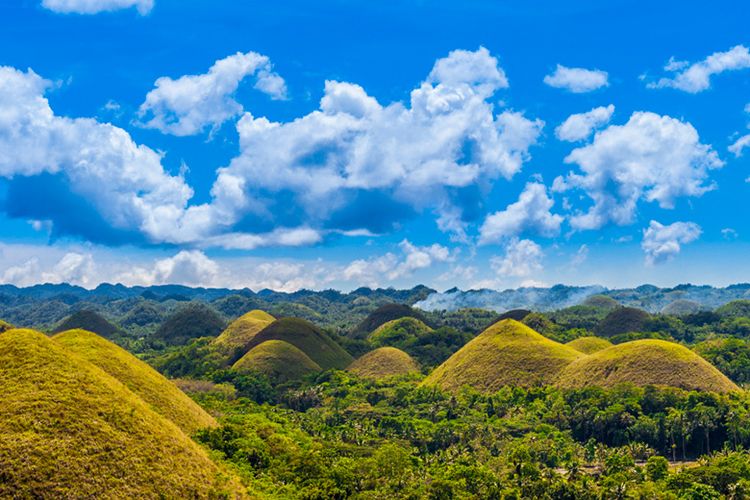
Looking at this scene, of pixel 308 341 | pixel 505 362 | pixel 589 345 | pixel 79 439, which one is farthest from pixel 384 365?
pixel 79 439

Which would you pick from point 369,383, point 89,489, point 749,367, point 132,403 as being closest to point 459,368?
point 369,383

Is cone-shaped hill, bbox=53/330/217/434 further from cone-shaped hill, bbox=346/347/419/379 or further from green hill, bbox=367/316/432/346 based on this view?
green hill, bbox=367/316/432/346

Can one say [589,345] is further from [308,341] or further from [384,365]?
[308,341]

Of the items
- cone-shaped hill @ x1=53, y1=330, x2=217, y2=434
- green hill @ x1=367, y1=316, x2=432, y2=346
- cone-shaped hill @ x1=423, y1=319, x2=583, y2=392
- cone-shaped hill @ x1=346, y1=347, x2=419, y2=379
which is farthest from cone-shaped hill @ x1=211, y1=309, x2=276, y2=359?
cone-shaped hill @ x1=53, y1=330, x2=217, y2=434

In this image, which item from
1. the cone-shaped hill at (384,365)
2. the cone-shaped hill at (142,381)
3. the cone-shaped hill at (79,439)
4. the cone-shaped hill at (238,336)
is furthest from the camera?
the cone-shaped hill at (238,336)

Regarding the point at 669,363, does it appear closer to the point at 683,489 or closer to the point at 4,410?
the point at 683,489

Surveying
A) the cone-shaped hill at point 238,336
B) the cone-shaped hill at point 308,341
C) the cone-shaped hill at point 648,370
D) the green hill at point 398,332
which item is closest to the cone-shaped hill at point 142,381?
the cone-shaped hill at point 648,370

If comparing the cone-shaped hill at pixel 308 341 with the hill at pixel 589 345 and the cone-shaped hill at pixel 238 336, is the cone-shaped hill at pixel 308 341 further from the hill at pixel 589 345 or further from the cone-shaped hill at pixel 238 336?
the hill at pixel 589 345

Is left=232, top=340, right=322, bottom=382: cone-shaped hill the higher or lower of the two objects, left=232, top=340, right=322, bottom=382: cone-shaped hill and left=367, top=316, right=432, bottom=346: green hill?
the lower
